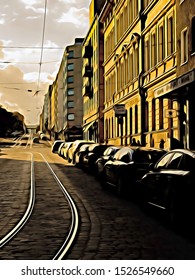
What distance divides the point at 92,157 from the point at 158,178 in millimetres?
15394

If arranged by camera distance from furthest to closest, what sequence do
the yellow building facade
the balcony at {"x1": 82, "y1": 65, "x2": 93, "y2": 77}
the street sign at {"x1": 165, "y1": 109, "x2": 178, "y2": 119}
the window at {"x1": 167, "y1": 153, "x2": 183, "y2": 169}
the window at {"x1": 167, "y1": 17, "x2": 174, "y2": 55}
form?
the balcony at {"x1": 82, "y1": 65, "x2": 93, "y2": 77}
the yellow building facade
the window at {"x1": 167, "y1": 17, "x2": 174, "y2": 55}
the street sign at {"x1": 165, "y1": 109, "x2": 178, "y2": 119}
the window at {"x1": 167, "y1": 153, "x2": 183, "y2": 169}

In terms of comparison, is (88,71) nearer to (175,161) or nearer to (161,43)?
(161,43)

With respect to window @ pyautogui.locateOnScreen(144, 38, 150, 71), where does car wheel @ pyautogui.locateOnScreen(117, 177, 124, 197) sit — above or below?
below

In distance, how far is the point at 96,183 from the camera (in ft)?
73.2

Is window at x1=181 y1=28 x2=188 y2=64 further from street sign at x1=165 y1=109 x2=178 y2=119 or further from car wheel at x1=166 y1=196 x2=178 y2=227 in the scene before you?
car wheel at x1=166 y1=196 x2=178 y2=227

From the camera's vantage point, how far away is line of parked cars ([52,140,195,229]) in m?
10.6

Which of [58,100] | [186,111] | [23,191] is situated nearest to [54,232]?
[23,191]

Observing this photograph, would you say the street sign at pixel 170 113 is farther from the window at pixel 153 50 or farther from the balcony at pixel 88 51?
the balcony at pixel 88 51

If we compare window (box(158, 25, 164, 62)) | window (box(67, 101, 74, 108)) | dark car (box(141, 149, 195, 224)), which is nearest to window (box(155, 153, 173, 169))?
dark car (box(141, 149, 195, 224))

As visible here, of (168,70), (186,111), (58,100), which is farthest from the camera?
(58,100)

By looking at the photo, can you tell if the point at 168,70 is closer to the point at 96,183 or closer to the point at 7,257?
the point at 96,183

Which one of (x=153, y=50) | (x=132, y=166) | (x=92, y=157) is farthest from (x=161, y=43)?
(x=132, y=166)

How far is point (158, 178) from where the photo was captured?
12250 mm
